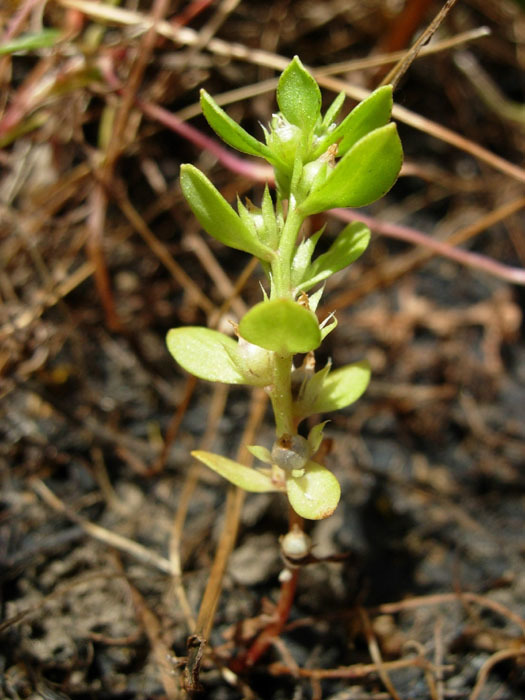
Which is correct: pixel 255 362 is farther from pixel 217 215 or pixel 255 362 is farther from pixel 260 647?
pixel 260 647

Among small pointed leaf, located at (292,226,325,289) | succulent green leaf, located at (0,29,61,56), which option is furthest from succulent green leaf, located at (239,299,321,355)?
succulent green leaf, located at (0,29,61,56)

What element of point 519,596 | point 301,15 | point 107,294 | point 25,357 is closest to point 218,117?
point 107,294

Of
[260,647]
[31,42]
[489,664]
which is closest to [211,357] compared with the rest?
[260,647]

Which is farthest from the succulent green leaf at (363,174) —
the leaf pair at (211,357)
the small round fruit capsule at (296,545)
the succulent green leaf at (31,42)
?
the succulent green leaf at (31,42)

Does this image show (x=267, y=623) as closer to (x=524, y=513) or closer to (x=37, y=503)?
(x=37, y=503)

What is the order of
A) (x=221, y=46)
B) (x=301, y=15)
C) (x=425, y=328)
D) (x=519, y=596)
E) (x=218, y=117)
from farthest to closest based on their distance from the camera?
(x=301, y=15) → (x=425, y=328) → (x=221, y=46) → (x=519, y=596) → (x=218, y=117)
